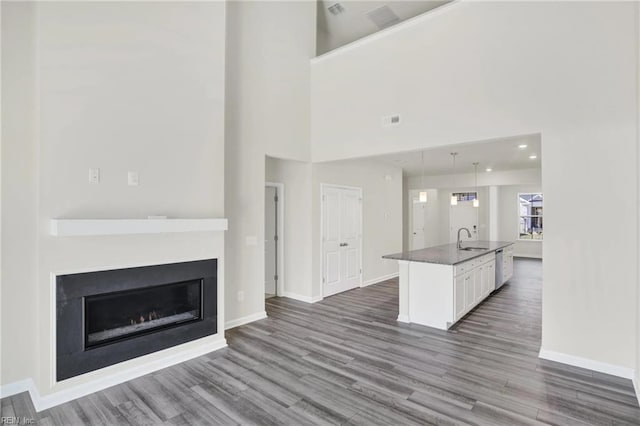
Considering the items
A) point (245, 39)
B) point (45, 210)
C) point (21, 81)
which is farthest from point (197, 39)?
point (45, 210)

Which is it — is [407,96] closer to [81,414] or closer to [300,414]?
[300,414]

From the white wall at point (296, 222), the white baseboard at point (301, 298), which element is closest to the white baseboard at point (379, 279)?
the white baseboard at point (301, 298)

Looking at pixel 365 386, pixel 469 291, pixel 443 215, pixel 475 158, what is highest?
pixel 475 158

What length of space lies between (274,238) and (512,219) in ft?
29.8

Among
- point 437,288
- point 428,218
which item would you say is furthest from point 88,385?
point 428,218

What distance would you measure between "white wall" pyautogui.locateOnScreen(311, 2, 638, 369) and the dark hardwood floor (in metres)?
0.66

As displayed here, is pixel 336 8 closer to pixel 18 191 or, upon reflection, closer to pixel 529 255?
pixel 18 191

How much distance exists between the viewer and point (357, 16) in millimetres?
6688

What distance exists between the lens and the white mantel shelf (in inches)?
108

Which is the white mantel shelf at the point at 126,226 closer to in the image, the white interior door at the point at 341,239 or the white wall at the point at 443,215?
the white interior door at the point at 341,239

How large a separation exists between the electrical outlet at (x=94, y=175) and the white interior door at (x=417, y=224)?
8.69 meters

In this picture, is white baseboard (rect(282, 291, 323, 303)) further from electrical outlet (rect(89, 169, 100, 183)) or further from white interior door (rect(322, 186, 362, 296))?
electrical outlet (rect(89, 169, 100, 183))

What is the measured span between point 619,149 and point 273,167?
4.73m

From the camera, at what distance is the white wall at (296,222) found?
5.81 meters
